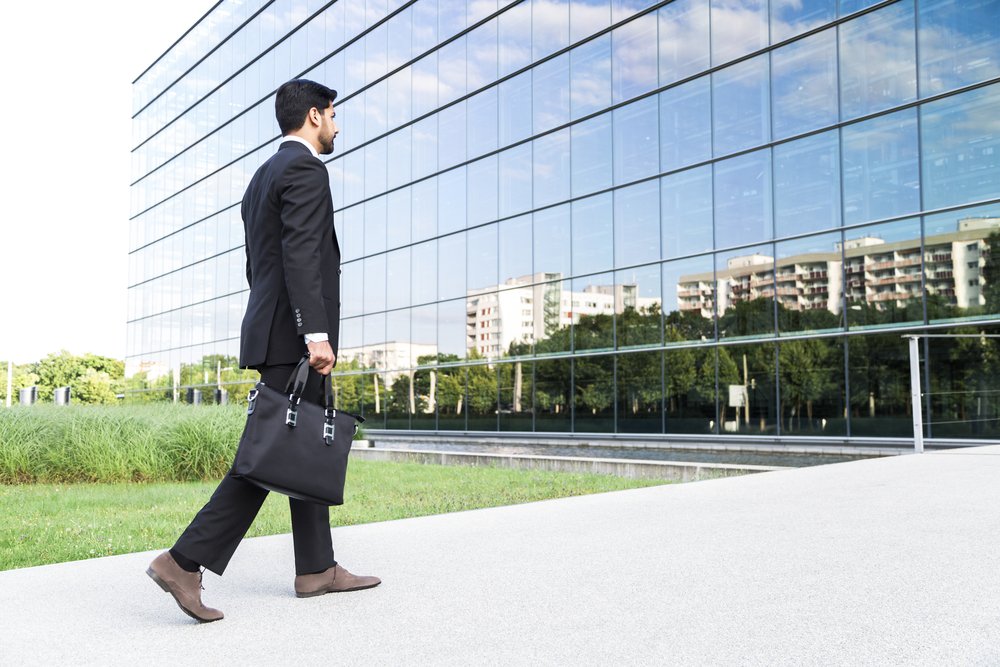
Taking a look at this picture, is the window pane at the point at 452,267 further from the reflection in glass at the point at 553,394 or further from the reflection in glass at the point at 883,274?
the reflection in glass at the point at 883,274

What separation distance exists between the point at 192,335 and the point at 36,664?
37149mm

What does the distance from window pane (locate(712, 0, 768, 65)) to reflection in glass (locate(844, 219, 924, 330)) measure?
4536mm

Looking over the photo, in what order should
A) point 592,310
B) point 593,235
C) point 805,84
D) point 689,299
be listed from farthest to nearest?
point 593,235 → point 592,310 → point 689,299 → point 805,84

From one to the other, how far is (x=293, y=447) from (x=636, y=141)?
17.3 metres

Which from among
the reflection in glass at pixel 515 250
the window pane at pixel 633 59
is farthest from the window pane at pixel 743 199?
the reflection in glass at pixel 515 250

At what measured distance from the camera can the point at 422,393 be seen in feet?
82.9

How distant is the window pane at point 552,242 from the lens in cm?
2083

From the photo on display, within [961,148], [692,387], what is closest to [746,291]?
[692,387]

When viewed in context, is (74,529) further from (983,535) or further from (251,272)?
(983,535)

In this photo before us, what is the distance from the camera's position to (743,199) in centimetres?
1700

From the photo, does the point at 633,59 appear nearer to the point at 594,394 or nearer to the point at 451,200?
the point at 451,200

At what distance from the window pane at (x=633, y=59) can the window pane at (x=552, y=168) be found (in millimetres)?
1856

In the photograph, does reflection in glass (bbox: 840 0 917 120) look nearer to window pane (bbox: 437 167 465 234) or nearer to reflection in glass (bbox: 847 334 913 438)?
reflection in glass (bbox: 847 334 913 438)

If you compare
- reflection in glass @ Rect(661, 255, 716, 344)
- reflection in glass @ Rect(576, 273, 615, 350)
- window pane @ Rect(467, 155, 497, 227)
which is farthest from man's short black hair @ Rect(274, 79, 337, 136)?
window pane @ Rect(467, 155, 497, 227)
